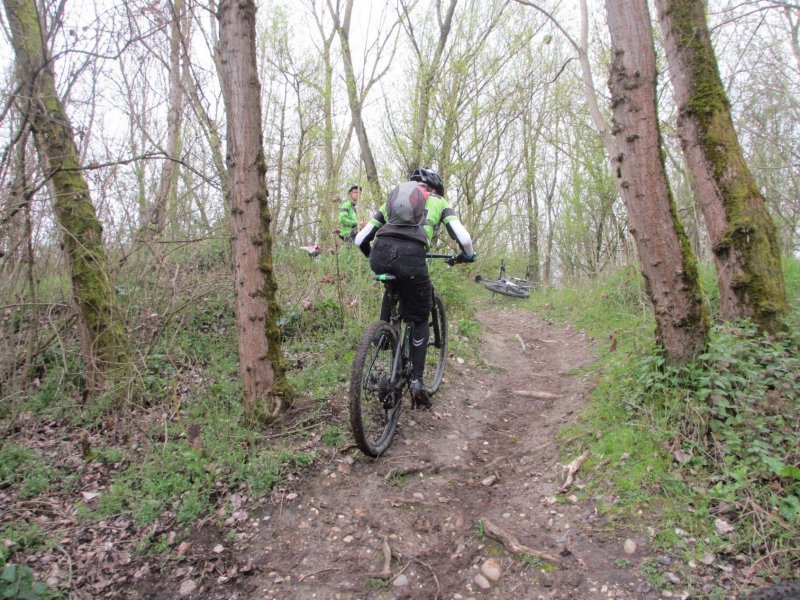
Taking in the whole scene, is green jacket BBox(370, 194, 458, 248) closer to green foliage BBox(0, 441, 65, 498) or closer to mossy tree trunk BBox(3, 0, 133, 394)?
mossy tree trunk BBox(3, 0, 133, 394)

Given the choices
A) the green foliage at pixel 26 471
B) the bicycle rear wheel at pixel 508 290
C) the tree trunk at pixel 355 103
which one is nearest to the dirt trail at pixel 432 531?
the green foliage at pixel 26 471

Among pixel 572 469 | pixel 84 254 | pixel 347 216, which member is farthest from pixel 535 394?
pixel 84 254

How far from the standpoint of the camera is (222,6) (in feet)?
11.5

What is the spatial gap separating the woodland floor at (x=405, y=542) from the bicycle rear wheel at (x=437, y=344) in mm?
933

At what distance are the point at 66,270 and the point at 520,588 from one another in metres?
4.60

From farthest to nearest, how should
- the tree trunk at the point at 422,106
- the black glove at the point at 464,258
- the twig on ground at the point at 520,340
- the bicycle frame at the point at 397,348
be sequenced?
1. the tree trunk at the point at 422,106
2. the twig on ground at the point at 520,340
3. the black glove at the point at 464,258
4. the bicycle frame at the point at 397,348

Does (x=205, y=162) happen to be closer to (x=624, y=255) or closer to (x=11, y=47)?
(x=11, y=47)

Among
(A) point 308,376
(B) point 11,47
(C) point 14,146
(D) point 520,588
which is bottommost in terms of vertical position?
(D) point 520,588

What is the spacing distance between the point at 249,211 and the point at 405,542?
262 cm

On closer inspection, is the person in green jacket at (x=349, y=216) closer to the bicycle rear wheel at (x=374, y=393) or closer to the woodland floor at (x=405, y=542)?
the bicycle rear wheel at (x=374, y=393)

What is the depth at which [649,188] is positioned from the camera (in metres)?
3.38

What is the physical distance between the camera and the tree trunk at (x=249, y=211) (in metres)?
3.50

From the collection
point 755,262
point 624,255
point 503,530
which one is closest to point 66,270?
point 503,530

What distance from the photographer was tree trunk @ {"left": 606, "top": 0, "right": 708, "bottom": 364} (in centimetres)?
330
